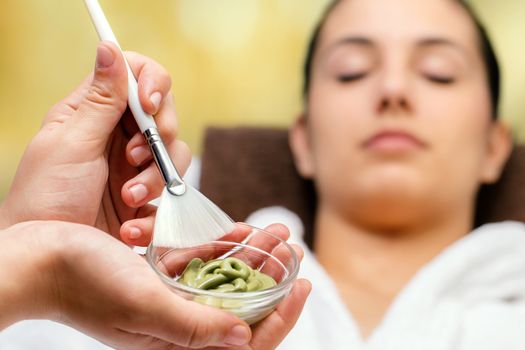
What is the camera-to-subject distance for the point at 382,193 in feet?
4.73

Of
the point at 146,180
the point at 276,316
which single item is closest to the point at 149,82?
the point at 146,180

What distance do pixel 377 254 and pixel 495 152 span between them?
466 mm

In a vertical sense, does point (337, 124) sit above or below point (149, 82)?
below

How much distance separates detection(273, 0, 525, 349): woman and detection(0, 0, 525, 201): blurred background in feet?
1.30

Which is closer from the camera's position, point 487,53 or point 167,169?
point 167,169

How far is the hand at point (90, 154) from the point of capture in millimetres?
885

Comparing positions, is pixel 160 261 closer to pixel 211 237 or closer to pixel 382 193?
pixel 211 237

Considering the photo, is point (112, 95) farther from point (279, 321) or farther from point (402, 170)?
point (402, 170)

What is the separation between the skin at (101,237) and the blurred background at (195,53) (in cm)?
100

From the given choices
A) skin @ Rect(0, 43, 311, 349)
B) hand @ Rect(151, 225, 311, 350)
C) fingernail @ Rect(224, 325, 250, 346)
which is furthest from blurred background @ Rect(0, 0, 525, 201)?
fingernail @ Rect(224, 325, 250, 346)

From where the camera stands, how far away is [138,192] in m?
0.90

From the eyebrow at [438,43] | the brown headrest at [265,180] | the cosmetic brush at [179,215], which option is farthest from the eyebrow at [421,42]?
the cosmetic brush at [179,215]

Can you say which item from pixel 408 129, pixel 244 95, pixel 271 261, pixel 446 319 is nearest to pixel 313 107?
pixel 408 129

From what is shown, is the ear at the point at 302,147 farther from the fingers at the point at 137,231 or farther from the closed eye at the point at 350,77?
the fingers at the point at 137,231
